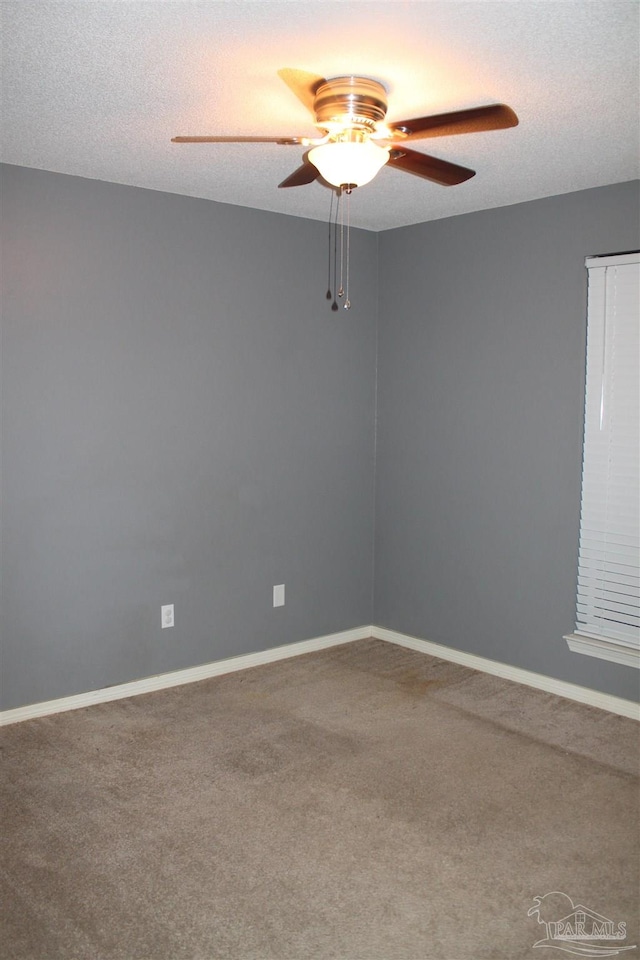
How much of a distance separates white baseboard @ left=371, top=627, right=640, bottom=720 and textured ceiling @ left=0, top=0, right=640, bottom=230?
236 cm

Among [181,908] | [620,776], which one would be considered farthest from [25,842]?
[620,776]

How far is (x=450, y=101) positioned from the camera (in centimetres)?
264

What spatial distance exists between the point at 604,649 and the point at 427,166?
7.71 ft

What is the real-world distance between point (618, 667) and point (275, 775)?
1.70 m

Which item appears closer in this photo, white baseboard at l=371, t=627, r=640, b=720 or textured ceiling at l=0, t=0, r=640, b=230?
textured ceiling at l=0, t=0, r=640, b=230

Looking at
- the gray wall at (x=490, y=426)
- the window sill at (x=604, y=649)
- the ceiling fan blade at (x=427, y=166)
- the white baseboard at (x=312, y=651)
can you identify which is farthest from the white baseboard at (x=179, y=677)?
the ceiling fan blade at (x=427, y=166)

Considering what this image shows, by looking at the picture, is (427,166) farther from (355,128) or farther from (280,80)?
(280,80)

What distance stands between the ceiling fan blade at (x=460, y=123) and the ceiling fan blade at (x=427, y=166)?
0.56ft

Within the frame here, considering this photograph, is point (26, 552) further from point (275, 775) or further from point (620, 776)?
point (620, 776)

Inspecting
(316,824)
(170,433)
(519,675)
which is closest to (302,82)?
(170,433)

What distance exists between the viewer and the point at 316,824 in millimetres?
2826

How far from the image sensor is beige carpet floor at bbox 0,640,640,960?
2277 mm

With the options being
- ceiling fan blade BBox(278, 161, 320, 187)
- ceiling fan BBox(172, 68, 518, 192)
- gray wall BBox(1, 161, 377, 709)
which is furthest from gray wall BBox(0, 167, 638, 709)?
ceiling fan BBox(172, 68, 518, 192)

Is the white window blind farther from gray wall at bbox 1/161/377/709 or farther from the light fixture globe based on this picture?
the light fixture globe
